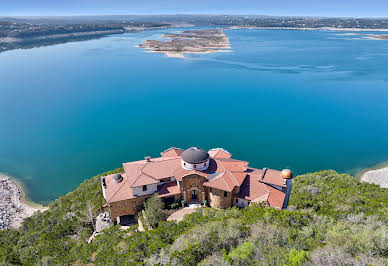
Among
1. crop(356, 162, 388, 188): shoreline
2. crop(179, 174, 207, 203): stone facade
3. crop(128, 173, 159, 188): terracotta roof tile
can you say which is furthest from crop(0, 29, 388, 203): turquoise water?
crop(179, 174, 207, 203): stone facade

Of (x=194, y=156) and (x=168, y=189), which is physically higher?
(x=194, y=156)

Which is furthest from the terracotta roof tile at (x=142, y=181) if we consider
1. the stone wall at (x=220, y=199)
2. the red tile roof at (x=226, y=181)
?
Result: the stone wall at (x=220, y=199)

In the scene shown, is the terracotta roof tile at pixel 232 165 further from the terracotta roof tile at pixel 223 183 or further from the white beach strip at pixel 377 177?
the white beach strip at pixel 377 177

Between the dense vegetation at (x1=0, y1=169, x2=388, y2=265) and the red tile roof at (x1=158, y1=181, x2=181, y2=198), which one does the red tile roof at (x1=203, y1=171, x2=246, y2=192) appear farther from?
the red tile roof at (x1=158, y1=181, x2=181, y2=198)

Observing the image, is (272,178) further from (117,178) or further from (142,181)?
(117,178)

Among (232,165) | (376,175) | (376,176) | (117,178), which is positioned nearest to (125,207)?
(117,178)

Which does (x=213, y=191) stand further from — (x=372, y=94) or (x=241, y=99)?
(x=372, y=94)
